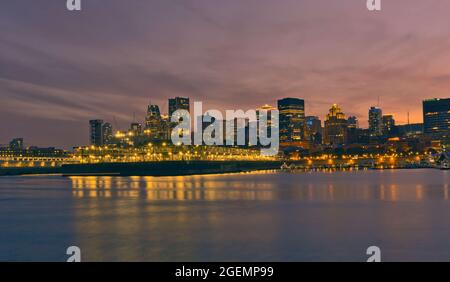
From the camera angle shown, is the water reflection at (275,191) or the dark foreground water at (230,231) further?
the water reflection at (275,191)

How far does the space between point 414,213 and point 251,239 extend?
20.3 m

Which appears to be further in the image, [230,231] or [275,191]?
[275,191]

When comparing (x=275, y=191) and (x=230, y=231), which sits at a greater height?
(x=230, y=231)

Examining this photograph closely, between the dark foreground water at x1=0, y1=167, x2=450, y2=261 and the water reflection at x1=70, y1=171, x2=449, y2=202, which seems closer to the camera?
the dark foreground water at x1=0, y1=167, x2=450, y2=261

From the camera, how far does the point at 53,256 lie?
25609mm

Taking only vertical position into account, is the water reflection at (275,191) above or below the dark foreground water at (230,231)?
below

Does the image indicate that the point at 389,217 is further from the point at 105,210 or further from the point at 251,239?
the point at 105,210

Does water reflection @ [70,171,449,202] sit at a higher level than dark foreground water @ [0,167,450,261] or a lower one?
lower
